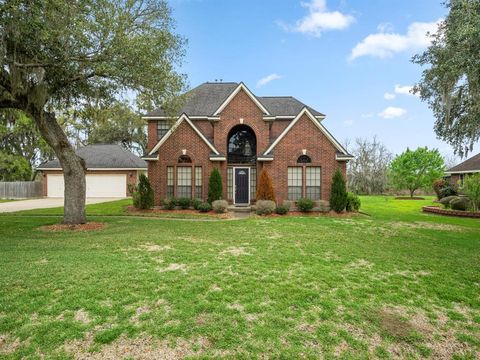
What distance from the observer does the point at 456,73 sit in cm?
840

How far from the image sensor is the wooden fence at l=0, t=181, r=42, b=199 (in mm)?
27984

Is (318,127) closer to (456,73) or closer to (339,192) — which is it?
(339,192)

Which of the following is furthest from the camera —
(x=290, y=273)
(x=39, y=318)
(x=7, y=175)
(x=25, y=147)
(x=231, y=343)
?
(x=25, y=147)

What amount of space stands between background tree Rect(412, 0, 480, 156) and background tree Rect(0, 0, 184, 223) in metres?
9.66

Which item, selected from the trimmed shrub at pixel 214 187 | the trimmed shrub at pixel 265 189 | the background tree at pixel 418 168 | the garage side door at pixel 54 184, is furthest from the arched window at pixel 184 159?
the background tree at pixel 418 168

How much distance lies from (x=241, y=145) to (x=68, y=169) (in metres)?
10.0

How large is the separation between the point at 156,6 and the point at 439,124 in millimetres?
14641

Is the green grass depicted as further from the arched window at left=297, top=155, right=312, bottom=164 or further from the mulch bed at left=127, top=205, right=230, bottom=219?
the arched window at left=297, top=155, right=312, bottom=164

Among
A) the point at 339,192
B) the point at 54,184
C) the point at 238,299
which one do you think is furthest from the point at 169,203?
the point at 54,184

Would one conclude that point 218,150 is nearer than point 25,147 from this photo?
Yes

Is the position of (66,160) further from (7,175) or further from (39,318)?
(7,175)

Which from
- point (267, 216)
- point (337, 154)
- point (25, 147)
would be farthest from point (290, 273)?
point (25, 147)

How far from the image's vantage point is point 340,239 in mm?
9156

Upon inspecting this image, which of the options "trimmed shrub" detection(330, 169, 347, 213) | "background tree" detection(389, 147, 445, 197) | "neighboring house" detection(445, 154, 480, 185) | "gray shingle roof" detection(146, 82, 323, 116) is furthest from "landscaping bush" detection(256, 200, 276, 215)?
"background tree" detection(389, 147, 445, 197)
